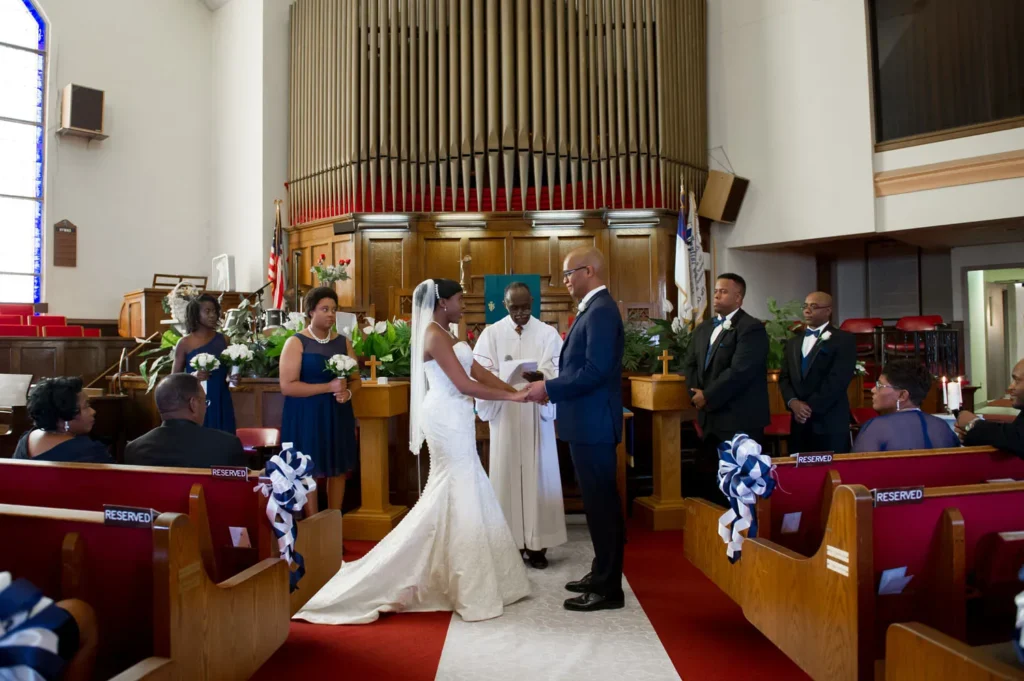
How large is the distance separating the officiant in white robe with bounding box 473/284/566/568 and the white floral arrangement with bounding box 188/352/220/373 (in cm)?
167

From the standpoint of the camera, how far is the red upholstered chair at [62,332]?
923 cm

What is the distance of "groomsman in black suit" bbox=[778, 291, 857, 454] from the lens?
4.30 meters

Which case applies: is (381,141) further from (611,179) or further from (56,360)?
(56,360)

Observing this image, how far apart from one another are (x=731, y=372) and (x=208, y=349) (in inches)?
125

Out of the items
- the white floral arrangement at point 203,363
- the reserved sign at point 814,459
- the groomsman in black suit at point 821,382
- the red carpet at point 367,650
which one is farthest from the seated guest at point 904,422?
the white floral arrangement at point 203,363

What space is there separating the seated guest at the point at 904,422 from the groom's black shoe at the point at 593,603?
4.00 feet

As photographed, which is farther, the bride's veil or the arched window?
the arched window

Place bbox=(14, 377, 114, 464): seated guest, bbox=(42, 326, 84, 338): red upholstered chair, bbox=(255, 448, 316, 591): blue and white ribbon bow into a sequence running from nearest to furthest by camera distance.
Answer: bbox=(255, 448, 316, 591): blue and white ribbon bow → bbox=(14, 377, 114, 464): seated guest → bbox=(42, 326, 84, 338): red upholstered chair

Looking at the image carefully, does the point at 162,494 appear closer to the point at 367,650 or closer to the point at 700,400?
the point at 367,650

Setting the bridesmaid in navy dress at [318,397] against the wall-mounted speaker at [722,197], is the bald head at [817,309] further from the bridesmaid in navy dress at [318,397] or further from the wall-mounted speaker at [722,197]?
the wall-mounted speaker at [722,197]

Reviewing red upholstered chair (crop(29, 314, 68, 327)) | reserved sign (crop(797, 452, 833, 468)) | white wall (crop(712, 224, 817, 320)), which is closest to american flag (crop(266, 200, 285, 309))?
red upholstered chair (crop(29, 314, 68, 327))

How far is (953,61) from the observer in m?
9.09

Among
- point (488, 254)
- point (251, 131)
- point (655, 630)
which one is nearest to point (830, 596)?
point (655, 630)

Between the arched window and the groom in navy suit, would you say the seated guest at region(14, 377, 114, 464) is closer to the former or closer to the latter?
the groom in navy suit
